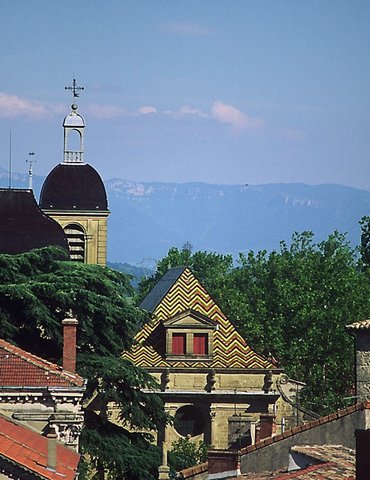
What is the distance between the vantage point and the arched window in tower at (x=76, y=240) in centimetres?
8956

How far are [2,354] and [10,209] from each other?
1639 inches

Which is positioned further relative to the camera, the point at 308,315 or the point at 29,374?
the point at 308,315

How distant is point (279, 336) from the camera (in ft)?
277

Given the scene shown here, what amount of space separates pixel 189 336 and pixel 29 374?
110 feet

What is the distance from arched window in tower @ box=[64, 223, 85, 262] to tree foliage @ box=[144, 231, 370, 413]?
26.5 ft

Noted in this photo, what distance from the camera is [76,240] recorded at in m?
90.2

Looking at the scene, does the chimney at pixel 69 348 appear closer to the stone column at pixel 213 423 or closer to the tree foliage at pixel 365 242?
the stone column at pixel 213 423

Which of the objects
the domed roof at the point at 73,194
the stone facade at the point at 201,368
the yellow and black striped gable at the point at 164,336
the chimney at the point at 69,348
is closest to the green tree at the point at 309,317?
the stone facade at the point at 201,368

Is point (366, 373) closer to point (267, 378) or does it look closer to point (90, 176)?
point (267, 378)

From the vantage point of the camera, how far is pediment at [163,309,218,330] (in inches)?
2830

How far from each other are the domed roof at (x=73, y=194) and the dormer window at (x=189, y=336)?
20402 mm

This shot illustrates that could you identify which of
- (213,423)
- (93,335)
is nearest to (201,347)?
(213,423)

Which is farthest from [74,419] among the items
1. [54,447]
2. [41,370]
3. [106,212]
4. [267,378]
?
[106,212]

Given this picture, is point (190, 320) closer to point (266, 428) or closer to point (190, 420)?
point (190, 420)
